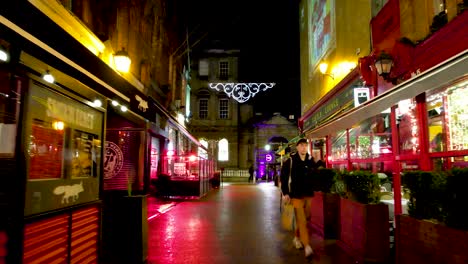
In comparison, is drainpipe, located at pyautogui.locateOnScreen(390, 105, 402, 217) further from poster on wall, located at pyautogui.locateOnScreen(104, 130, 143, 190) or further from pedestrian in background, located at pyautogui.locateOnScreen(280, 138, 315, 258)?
poster on wall, located at pyautogui.locateOnScreen(104, 130, 143, 190)

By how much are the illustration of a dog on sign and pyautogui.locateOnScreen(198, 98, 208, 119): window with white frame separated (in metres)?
41.1

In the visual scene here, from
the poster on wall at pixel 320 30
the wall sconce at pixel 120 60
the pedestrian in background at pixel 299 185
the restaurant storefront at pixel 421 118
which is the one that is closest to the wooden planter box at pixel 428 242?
the restaurant storefront at pixel 421 118

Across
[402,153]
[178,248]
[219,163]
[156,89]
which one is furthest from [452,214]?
[219,163]

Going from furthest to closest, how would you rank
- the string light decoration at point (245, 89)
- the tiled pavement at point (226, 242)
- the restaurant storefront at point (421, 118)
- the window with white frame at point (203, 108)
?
the window with white frame at point (203, 108)
the string light decoration at point (245, 89)
the tiled pavement at point (226, 242)
the restaurant storefront at point (421, 118)

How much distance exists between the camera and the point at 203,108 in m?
45.4

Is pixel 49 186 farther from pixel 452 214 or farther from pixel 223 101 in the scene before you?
pixel 223 101

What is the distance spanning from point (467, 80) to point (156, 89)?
16.5 metres

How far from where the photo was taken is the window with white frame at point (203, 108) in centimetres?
4522

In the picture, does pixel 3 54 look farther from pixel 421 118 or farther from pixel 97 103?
pixel 421 118

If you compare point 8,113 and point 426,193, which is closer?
point 8,113

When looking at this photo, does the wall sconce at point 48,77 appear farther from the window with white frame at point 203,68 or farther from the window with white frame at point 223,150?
the window with white frame at point 203,68

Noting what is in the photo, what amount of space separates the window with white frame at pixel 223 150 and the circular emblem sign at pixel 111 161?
37.4m

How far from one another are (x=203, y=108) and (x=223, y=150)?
5642 millimetres

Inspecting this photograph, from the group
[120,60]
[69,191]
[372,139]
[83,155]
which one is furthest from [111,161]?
[372,139]
